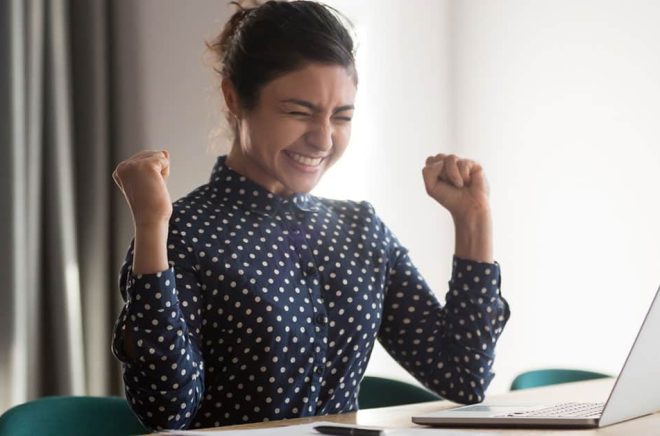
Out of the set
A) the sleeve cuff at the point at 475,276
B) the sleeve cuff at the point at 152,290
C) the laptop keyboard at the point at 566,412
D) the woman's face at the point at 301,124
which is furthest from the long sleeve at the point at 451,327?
the sleeve cuff at the point at 152,290

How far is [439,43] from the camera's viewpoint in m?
3.81

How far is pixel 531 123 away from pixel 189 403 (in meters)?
2.43

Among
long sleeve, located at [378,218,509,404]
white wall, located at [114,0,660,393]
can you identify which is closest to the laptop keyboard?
long sleeve, located at [378,218,509,404]

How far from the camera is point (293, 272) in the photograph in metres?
1.56

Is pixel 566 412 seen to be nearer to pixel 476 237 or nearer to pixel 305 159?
pixel 476 237

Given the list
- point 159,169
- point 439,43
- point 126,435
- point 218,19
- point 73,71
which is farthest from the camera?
point 439,43

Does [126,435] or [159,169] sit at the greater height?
[159,169]

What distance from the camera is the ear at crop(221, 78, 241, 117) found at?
162cm

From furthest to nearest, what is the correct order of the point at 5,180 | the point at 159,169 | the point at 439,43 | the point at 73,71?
the point at 439,43 < the point at 73,71 < the point at 5,180 < the point at 159,169

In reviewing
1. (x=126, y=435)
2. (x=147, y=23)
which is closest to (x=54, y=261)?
(x=147, y=23)

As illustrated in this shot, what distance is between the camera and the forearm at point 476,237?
161cm

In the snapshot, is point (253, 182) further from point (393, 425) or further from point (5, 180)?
point (5, 180)

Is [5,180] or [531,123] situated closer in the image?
[5,180]

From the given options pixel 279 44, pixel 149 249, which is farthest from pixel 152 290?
pixel 279 44
